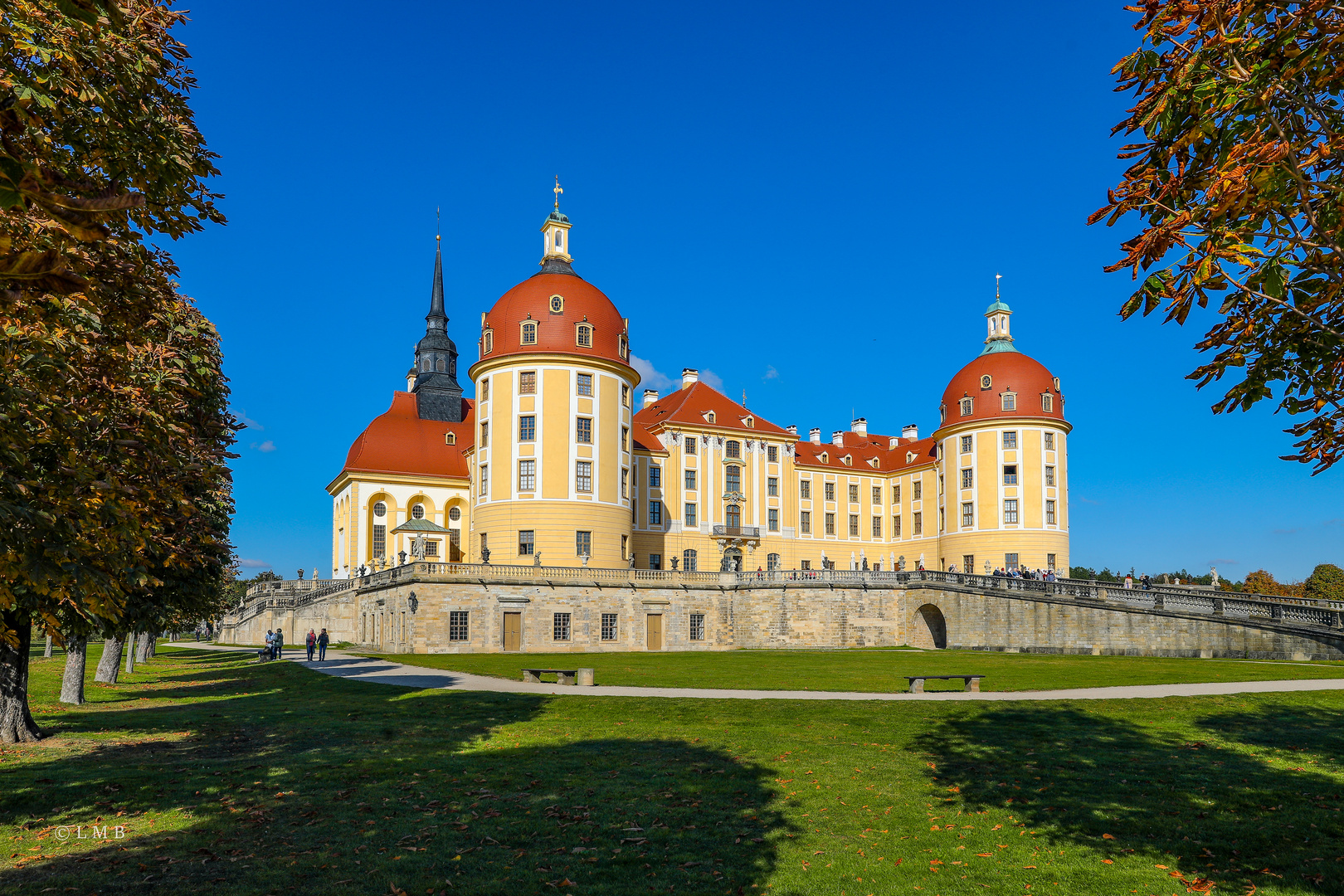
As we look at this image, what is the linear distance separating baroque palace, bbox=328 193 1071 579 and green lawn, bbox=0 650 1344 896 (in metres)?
36.9

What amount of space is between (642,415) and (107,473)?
66521 millimetres

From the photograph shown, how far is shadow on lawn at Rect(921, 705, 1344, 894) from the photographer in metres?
9.41

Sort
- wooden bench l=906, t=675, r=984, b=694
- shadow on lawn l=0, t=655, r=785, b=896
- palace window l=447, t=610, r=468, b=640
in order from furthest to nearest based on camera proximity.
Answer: palace window l=447, t=610, r=468, b=640
wooden bench l=906, t=675, r=984, b=694
shadow on lawn l=0, t=655, r=785, b=896

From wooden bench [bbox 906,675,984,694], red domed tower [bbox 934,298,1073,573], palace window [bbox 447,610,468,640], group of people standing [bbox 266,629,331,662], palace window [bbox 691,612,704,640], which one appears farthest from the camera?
red domed tower [bbox 934,298,1073,573]

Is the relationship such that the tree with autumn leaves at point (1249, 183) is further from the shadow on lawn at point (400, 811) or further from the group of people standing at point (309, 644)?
the group of people standing at point (309, 644)

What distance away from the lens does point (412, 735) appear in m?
17.6

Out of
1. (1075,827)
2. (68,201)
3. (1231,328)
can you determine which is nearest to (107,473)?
(68,201)

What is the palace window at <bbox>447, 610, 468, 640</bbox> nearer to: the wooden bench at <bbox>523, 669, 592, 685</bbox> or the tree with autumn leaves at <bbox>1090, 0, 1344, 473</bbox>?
the wooden bench at <bbox>523, 669, 592, 685</bbox>

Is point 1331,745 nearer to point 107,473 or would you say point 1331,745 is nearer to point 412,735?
point 412,735

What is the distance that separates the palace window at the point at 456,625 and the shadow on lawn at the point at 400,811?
29601 millimetres

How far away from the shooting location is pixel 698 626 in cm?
5638

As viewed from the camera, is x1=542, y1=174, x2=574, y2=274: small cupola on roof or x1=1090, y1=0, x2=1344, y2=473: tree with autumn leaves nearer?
x1=1090, y1=0, x2=1344, y2=473: tree with autumn leaves

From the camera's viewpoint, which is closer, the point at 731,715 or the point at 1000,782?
the point at 1000,782

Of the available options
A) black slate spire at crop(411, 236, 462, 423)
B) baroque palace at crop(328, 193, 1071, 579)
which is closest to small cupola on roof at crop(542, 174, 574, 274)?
baroque palace at crop(328, 193, 1071, 579)
